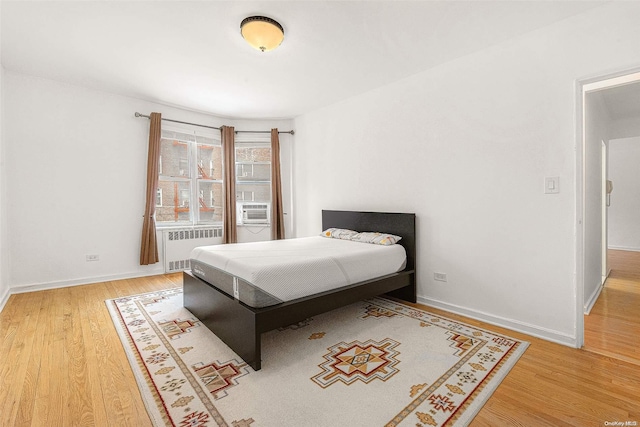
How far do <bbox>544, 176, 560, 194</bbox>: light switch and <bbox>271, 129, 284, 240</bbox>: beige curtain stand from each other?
150 inches

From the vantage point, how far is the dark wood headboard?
3.33 meters

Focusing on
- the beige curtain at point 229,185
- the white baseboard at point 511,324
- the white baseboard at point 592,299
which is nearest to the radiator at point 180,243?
the beige curtain at point 229,185

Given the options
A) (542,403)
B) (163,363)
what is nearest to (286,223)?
(163,363)

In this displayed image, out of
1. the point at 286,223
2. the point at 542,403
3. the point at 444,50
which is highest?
the point at 444,50

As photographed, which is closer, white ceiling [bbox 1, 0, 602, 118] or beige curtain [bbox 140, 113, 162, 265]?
white ceiling [bbox 1, 0, 602, 118]

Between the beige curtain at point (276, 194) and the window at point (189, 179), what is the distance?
931 mm

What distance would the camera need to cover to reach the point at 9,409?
158 centimetres

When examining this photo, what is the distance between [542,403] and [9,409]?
288 centimetres

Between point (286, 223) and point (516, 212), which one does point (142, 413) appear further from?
point (286, 223)

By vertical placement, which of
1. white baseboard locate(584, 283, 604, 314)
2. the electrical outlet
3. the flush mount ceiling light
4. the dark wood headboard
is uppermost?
the flush mount ceiling light

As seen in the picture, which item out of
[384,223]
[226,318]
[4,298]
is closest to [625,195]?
[384,223]

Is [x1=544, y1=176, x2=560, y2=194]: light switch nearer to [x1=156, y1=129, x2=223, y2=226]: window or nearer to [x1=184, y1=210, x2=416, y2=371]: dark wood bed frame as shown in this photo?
[x1=184, y1=210, x2=416, y2=371]: dark wood bed frame

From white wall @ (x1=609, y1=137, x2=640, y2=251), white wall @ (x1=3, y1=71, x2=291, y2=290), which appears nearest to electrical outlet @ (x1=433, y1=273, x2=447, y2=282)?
white wall @ (x1=3, y1=71, x2=291, y2=290)

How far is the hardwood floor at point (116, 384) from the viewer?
154cm
